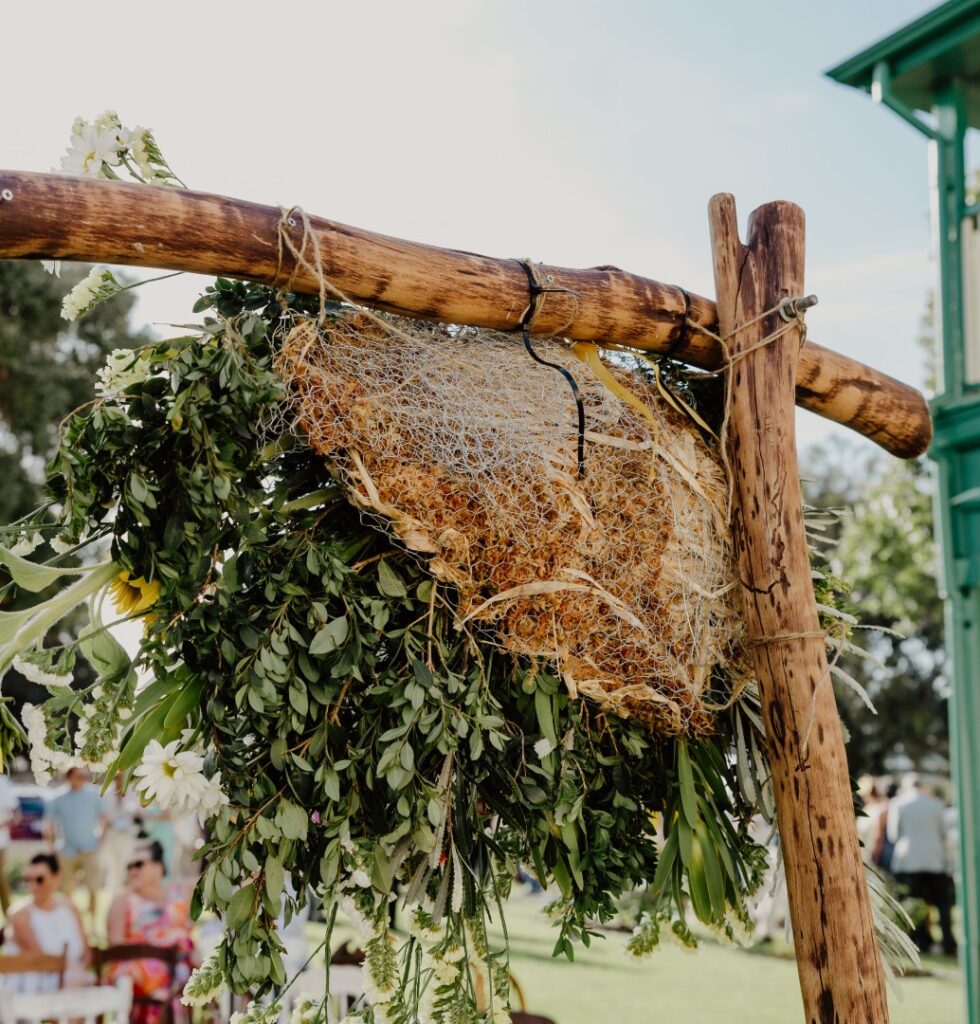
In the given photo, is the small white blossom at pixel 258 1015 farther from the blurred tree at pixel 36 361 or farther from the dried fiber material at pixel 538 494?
the blurred tree at pixel 36 361

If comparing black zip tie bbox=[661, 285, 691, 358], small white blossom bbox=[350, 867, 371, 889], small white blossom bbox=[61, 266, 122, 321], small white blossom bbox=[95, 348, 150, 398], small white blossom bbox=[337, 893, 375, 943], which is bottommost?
small white blossom bbox=[337, 893, 375, 943]

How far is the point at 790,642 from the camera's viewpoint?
150cm

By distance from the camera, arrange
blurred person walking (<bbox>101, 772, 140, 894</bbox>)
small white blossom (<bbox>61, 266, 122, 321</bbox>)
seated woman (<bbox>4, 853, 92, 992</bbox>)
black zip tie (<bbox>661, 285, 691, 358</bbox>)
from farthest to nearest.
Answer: blurred person walking (<bbox>101, 772, 140, 894</bbox>)
seated woman (<bbox>4, 853, 92, 992</bbox>)
black zip tie (<bbox>661, 285, 691, 358</bbox>)
small white blossom (<bbox>61, 266, 122, 321</bbox>)

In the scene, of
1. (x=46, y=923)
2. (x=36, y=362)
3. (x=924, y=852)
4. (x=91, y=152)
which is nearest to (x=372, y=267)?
(x=91, y=152)

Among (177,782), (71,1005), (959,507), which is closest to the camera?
(177,782)

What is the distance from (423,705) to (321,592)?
0.18 metres

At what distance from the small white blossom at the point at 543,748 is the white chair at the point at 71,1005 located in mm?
2705

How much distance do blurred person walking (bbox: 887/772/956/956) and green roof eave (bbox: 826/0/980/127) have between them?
5.37 m

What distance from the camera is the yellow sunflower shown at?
133 centimetres

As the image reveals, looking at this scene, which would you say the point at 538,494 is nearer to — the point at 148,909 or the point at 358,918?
the point at 358,918

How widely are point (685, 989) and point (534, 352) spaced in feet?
21.4

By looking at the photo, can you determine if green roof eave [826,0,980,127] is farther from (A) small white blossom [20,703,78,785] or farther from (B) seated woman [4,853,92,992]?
(B) seated woman [4,853,92,992]

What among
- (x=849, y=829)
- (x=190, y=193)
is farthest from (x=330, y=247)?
(x=849, y=829)

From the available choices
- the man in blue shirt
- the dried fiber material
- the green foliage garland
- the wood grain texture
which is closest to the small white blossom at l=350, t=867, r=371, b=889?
the green foliage garland
